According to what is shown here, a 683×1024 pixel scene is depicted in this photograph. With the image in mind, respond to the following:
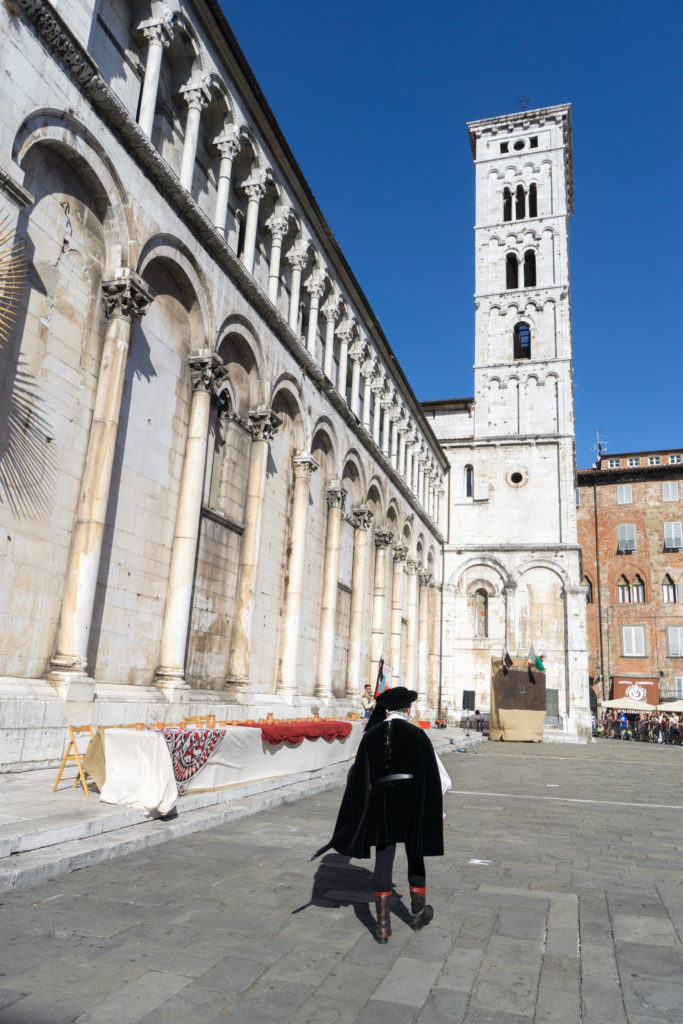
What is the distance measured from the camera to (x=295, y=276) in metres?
19.7

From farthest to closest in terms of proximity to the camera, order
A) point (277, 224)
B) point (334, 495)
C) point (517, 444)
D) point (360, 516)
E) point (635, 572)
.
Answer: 1. point (635, 572)
2. point (517, 444)
3. point (360, 516)
4. point (334, 495)
5. point (277, 224)

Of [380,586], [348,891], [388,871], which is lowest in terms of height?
[348,891]

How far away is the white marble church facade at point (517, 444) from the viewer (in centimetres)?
3575

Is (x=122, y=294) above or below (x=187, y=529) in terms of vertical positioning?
above

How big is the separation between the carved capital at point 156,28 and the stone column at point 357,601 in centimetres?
1483

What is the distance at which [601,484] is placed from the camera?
162ft

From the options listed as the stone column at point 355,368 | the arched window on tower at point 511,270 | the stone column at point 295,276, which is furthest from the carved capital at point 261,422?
the arched window on tower at point 511,270

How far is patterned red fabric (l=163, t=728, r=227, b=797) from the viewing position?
26.7ft

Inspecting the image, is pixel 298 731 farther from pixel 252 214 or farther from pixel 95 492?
pixel 252 214

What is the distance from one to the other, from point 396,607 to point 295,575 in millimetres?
11303

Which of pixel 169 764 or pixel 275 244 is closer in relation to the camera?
pixel 169 764

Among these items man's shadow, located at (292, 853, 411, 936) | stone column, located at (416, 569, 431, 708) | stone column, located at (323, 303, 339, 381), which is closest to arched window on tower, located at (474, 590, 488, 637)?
stone column, located at (416, 569, 431, 708)

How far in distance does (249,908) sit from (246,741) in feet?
16.7

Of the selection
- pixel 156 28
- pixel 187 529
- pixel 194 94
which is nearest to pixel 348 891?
pixel 187 529
